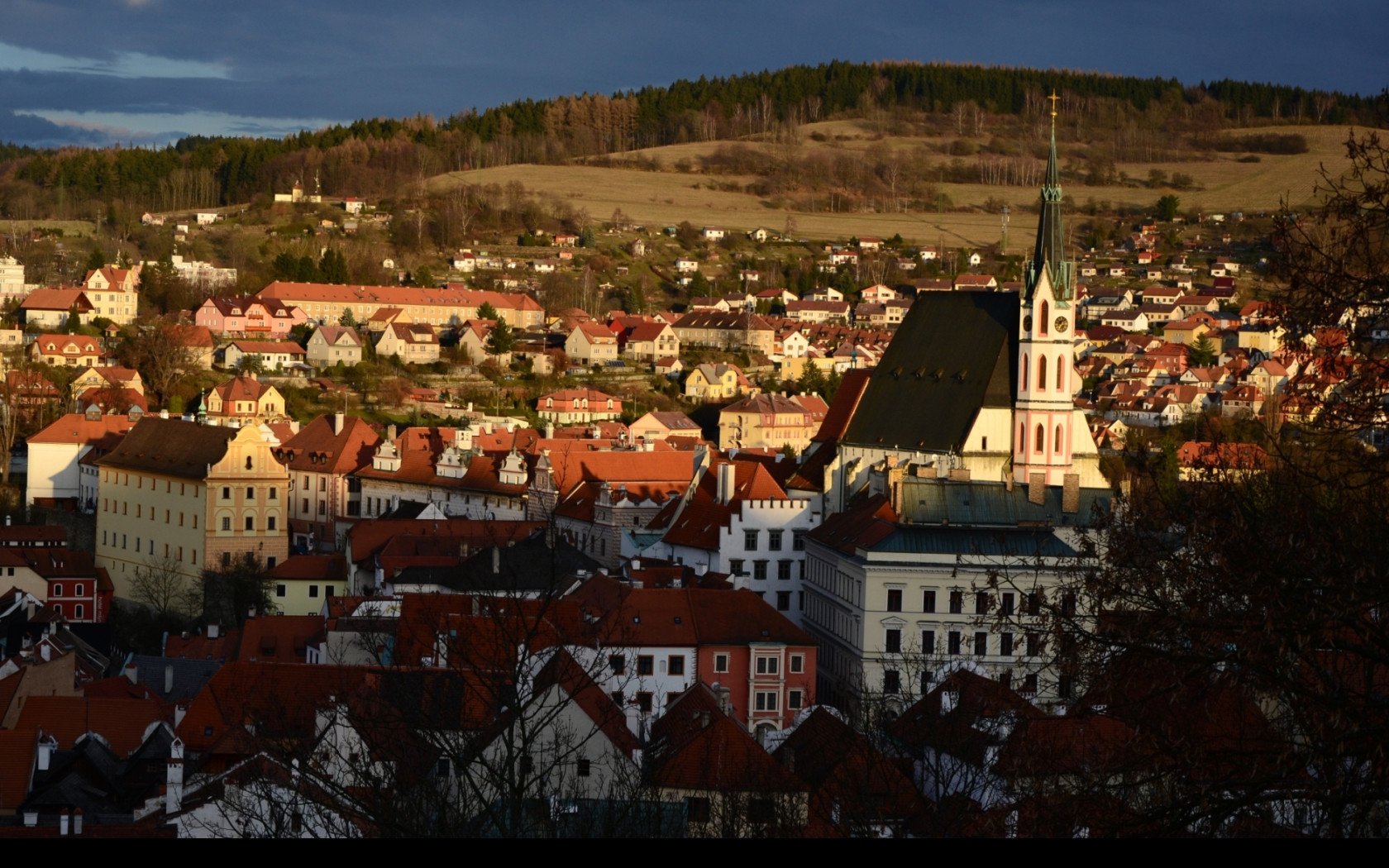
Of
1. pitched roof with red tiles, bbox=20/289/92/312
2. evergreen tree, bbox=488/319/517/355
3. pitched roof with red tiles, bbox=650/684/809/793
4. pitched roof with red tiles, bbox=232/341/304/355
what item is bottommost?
pitched roof with red tiles, bbox=650/684/809/793

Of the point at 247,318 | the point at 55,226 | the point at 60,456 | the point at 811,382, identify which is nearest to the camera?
the point at 60,456

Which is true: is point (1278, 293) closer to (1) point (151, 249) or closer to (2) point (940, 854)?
(2) point (940, 854)

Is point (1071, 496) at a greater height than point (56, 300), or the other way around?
point (56, 300)

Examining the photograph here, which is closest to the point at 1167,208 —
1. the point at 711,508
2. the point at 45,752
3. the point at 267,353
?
the point at 267,353

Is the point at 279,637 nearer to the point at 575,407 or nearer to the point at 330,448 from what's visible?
the point at 330,448

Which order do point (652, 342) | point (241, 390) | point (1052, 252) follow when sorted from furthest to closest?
point (652, 342) < point (241, 390) < point (1052, 252)

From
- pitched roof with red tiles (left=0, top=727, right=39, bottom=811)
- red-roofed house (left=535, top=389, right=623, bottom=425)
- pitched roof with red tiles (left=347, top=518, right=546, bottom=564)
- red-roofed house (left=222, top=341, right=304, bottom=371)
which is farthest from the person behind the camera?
red-roofed house (left=222, top=341, right=304, bottom=371)

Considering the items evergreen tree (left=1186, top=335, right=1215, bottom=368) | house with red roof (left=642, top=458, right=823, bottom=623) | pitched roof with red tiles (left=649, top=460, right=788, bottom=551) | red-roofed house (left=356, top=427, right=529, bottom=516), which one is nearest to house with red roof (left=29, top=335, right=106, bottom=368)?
red-roofed house (left=356, top=427, right=529, bottom=516)

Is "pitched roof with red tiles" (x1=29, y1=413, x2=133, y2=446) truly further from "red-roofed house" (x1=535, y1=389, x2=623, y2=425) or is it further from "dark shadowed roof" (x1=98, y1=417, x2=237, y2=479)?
"red-roofed house" (x1=535, y1=389, x2=623, y2=425)
